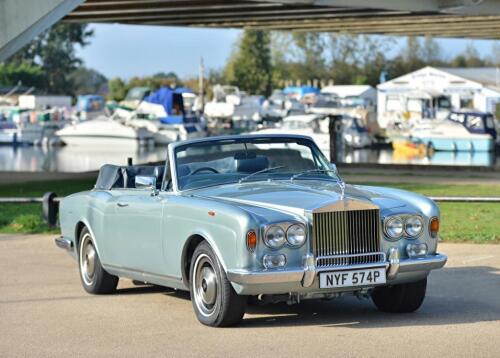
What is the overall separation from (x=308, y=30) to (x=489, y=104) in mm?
36565

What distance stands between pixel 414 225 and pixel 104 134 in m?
59.6

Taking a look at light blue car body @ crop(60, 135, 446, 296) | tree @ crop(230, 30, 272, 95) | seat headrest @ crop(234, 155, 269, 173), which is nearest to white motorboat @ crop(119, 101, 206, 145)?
tree @ crop(230, 30, 272, 95)

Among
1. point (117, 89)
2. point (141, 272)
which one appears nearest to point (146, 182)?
point (141, 272)

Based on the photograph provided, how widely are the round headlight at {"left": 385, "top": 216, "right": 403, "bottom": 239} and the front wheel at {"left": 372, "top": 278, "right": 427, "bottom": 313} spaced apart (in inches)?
21.2

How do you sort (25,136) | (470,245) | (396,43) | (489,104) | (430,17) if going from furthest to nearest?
(396,43)
(489,104)
(25,136)
(430,17)
(470,245)

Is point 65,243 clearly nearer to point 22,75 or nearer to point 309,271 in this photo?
point 309,271

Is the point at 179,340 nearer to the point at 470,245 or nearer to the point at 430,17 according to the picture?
the point at 470,245

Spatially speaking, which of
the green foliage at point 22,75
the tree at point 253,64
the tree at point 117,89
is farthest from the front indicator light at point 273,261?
the green foliage at point 22,75

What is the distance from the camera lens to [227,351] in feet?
27.7

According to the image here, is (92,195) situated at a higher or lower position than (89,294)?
higher

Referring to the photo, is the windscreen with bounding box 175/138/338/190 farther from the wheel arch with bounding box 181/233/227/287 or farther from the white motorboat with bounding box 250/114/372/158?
the white motorboat with bounding box 250/114/372/158

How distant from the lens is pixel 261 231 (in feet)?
29.7

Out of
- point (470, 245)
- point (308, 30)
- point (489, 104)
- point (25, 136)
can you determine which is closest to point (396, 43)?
point (489, 104)

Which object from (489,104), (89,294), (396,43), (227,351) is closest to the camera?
(227,351)
